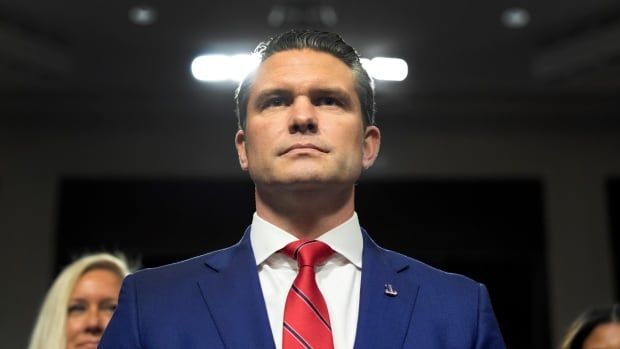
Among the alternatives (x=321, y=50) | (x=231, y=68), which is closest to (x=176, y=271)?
(x=321, y=50)

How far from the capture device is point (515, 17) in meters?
4.87

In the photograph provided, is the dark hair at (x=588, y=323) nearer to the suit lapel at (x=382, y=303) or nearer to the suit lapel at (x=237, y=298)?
the suit lapel at (x=382, y=303)

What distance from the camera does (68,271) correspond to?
2846mm

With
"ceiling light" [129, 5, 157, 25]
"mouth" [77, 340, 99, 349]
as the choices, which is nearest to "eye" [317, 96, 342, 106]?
"mouth" [77, 340, 99, 349]

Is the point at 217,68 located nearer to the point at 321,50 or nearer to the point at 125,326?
the point at 321,50

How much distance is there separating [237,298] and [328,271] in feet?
0.53

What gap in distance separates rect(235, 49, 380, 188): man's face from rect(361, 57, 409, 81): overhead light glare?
3.87 m

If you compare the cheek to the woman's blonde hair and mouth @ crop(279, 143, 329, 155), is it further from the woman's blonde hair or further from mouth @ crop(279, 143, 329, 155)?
mouth @ crop(279, 143, 329, 155)

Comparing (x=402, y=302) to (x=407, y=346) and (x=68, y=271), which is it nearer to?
(x=407, y=346)

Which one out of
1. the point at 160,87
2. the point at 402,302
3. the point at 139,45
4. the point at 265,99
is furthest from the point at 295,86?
the point at 160,87

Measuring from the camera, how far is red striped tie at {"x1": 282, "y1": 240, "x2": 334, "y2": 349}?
51.8 inches

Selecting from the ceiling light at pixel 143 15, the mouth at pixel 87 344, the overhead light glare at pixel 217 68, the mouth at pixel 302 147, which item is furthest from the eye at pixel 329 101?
the overhead light glare at pixel 217 68

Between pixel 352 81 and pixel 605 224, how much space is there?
5366 mm

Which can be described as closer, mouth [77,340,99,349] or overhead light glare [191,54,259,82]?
mouth [77,340,99,349]
